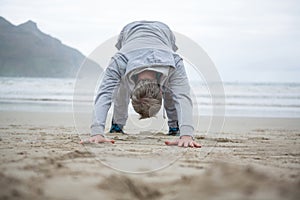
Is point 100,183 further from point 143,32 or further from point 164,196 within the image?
point 143,32

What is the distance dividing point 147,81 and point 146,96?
0.47 ft

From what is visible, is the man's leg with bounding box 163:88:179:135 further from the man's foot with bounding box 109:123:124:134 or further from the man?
the man's foot with bounding box 109:123:124:134

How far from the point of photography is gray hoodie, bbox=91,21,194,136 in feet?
12.2

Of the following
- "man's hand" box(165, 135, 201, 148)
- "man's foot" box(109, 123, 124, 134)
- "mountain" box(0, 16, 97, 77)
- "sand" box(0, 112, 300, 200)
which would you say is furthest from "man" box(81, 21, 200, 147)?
"mountain" box(0, 16, 97, 77)

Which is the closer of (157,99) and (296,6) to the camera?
(157,99)

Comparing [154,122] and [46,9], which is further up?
[46,9]

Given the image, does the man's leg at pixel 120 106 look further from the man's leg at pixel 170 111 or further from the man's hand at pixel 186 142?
the man's hand at pixel 186 142

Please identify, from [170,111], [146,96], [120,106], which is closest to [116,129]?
[120,106]

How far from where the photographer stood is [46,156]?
A: 280 centimetres

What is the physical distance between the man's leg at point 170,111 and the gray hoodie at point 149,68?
194 millimetres

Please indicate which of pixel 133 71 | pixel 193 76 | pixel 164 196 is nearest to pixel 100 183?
pixel 164 196

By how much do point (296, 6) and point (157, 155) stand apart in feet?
35.1

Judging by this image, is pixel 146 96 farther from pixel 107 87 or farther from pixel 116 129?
pixel 116 129

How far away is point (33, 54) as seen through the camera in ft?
73.6
